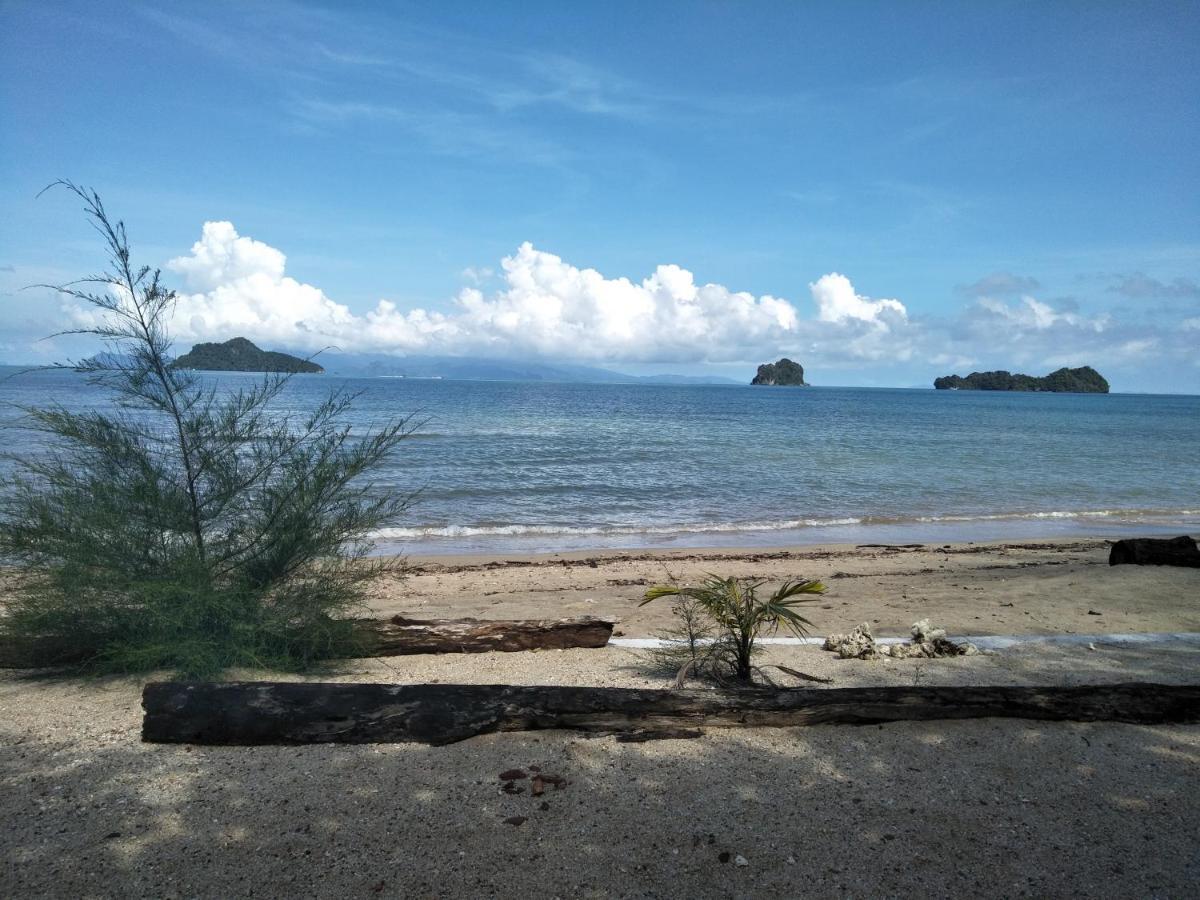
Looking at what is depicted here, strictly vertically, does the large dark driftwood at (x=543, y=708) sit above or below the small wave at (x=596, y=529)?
above

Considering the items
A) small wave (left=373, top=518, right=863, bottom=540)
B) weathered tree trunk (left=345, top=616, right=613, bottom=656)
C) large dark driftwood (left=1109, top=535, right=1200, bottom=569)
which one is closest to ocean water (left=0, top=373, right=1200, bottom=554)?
small wave (left=373, top=518, right=863, bottom=540)

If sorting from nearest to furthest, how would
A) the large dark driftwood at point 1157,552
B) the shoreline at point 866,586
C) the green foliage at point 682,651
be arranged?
the green foliage at point 682,651 < the shoreline at point 866,586 < the large dark driftwood at point 1157,552

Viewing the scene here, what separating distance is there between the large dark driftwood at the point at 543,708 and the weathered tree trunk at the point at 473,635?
157 cm

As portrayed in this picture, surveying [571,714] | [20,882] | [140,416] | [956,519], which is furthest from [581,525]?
[20,882]

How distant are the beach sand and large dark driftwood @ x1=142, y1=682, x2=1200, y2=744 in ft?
0.28

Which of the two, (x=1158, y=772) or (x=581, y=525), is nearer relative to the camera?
(x=1158, y=772)

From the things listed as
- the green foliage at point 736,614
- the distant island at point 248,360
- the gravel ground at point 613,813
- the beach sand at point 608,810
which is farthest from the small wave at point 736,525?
the gravel ground at point 613,813

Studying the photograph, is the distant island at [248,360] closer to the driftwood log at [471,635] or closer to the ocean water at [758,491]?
the ocean water at [758,491]

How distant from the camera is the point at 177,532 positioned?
17.6 ft

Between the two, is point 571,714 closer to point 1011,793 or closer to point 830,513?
point 1011,793

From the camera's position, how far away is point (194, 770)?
3.87 m

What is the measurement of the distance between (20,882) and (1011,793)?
4456 mm

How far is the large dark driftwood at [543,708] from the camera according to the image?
4.08 m

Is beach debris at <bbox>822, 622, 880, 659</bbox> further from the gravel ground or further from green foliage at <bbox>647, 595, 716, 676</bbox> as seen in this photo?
the gravel ground
